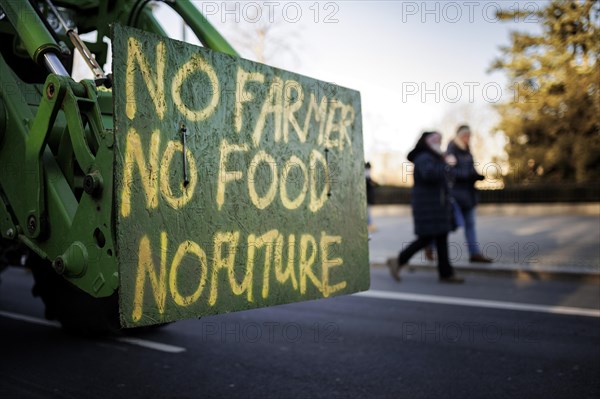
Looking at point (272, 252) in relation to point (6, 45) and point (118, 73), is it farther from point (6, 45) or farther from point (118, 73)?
point (6, 45)

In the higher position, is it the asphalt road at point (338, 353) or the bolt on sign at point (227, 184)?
the bolt on sign at point (227, 184)

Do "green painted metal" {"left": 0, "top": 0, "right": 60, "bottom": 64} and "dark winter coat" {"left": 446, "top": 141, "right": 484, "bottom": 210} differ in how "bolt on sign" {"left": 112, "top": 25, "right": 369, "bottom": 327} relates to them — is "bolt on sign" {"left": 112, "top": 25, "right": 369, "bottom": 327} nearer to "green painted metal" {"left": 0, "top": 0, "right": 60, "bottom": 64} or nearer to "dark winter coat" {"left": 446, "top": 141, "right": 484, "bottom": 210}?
"green painted metal" {"left": 0, "top": 0, "right": 60, "bottom": 64}

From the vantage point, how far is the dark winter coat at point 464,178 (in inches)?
389

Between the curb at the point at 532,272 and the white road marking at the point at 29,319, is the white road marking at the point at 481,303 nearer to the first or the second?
the curb at the point at 532,272

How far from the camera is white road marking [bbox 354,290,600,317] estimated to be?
20.9 feet

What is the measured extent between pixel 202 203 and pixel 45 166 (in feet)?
2.77

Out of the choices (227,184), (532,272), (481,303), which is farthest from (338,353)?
(532,272)

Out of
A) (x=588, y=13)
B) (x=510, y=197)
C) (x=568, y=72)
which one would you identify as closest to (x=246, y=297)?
(x=588, y=13)

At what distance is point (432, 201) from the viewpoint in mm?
8609

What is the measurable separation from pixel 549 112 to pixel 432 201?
1519 centimetres

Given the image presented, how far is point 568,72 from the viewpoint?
17.1 meters

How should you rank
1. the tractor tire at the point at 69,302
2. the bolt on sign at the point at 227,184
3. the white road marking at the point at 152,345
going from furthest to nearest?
the white road marking at the point at 152,345
the tractor tire at the point at 69,302
the bolt on sign at the point at 227,184

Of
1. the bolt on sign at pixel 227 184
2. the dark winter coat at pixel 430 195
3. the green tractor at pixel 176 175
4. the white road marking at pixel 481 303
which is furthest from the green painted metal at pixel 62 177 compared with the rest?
the dark winter coat at pixel 430 195

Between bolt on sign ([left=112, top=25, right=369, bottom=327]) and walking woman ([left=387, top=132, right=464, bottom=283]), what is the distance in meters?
4.85
